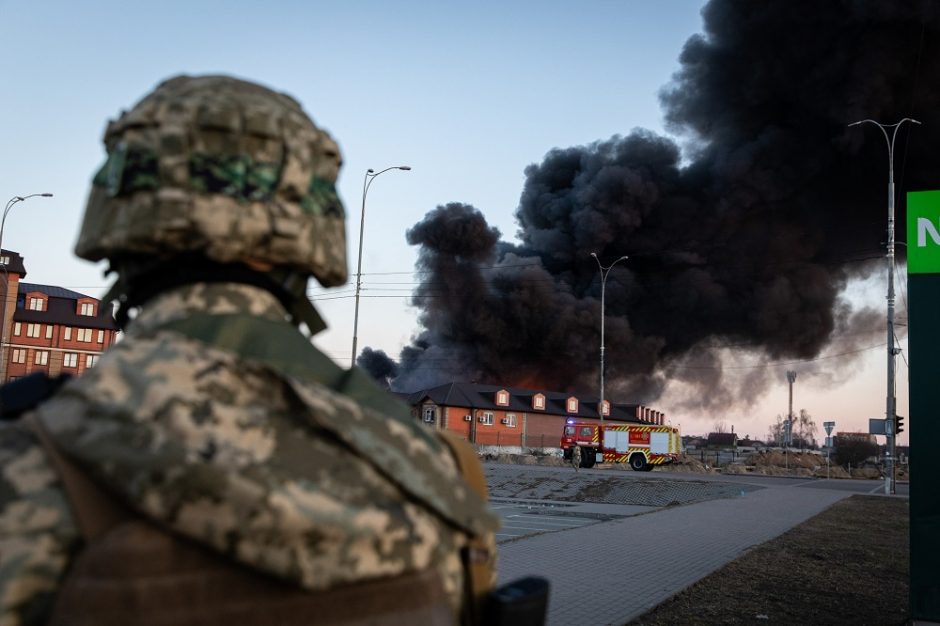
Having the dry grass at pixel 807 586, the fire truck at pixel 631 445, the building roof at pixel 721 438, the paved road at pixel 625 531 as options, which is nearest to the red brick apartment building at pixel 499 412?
the fire truck at pixel 631 445

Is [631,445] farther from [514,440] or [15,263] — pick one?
[15,263]

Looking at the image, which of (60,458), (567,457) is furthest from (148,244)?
(567,457)

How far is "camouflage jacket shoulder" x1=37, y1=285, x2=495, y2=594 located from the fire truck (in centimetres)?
3690

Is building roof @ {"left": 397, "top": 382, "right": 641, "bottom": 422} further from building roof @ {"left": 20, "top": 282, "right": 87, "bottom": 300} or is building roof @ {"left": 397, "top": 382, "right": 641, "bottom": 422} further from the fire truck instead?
building roof @ {"left": 20, "top": 282, "right": 87, "bottom": 300}

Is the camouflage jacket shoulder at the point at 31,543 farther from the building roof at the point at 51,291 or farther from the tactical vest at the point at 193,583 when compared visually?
the building roof at the point at 51,291

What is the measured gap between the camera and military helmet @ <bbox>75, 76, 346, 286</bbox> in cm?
148

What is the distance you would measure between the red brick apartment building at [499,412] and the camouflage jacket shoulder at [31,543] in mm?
54050

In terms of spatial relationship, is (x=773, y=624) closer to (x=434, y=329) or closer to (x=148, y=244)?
(x=148, y=244)

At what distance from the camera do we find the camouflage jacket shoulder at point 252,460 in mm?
1230

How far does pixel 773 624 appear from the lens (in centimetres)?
716

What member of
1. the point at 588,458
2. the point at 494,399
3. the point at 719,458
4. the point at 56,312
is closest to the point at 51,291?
the point at 56,312

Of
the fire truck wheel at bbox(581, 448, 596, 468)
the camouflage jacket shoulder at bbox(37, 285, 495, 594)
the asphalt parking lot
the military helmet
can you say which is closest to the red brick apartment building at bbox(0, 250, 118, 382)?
the fire truck wheel at bbox(581, 448, 596, 468)

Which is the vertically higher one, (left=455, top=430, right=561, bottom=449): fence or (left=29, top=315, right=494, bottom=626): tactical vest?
(left=29, top=315, right=494, bottom=626): tactical vest

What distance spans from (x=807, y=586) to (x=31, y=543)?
925 cm
